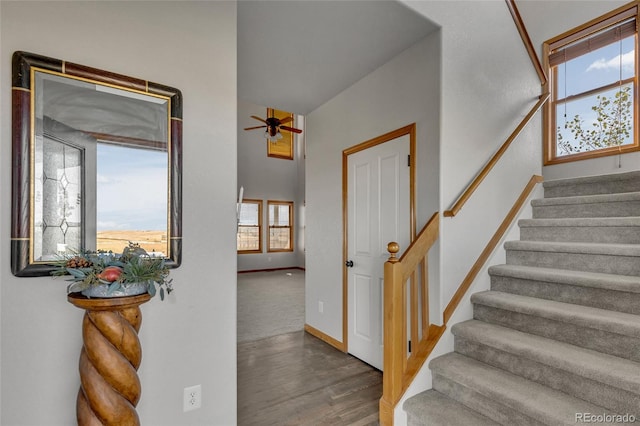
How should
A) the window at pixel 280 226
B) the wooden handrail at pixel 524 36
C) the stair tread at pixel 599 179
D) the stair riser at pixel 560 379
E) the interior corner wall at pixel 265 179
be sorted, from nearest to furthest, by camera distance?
→ the stair riser at pixel 560 379 → the stair tread at pixel 599 179 → the wooden handrail at pixel 524 36 → the interior corner wall at pixel 265 179 → the window at pixel 280 226

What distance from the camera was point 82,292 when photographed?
1.16 meters

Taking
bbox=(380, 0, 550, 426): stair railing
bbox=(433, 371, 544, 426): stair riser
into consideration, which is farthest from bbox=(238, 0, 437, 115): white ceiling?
bbox=(433, 371, 544, 426): stair riser

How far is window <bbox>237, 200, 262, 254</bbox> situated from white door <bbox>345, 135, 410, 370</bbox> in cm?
611

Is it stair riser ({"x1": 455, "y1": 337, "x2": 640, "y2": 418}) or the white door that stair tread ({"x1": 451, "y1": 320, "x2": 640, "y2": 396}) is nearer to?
stair riser ({"x1": 455, "y1": 337, "x2": 640, "y2": 418})

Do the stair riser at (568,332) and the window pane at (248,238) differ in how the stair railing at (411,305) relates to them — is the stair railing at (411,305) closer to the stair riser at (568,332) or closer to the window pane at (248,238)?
the stair riser at (568,332)

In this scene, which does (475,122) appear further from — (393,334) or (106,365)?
(106,365)

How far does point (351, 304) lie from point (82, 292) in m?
2.35

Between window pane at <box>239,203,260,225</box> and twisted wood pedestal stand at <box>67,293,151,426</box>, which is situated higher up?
window pane at <box>239,203,260,225</box>

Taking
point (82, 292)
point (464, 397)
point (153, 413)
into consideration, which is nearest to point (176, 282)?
point (82, 292)

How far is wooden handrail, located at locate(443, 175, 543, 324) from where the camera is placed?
2231 mm

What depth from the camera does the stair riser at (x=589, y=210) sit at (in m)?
2.37

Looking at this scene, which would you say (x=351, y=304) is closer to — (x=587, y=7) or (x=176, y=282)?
(x=176, y=282)

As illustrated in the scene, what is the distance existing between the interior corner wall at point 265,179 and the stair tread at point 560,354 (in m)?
7.33

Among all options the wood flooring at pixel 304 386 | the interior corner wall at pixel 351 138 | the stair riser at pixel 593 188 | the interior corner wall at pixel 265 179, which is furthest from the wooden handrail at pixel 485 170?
the interior corner wall at pixel 265 179
